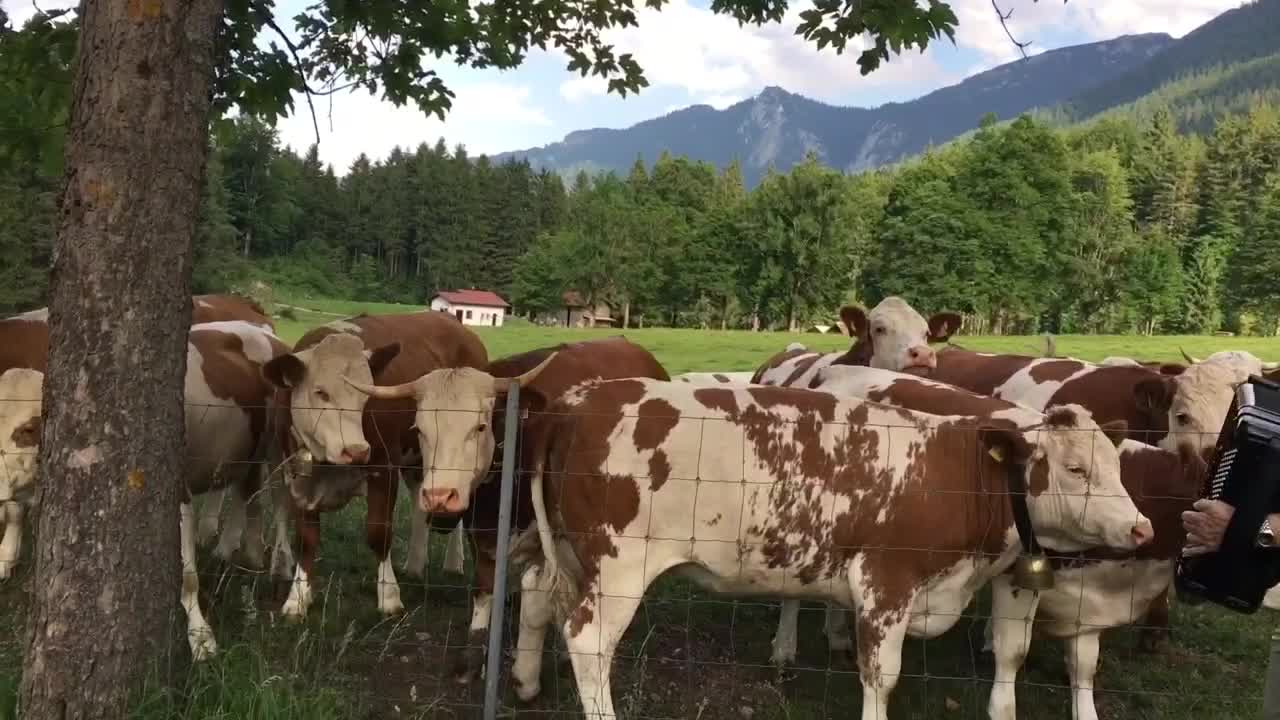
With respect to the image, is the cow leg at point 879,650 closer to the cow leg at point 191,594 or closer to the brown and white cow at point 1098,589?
the brown and white cow at point 1098,589

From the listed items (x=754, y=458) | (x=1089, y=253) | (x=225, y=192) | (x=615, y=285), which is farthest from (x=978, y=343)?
(x=225, y=192)

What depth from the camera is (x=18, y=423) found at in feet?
23.1

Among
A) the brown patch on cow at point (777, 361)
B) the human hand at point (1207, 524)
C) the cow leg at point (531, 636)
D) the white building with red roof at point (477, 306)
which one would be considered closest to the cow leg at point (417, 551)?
the cow leg at point (531, 636)

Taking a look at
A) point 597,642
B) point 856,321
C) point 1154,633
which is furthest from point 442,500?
point 856,321

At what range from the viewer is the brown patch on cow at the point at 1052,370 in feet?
28.4

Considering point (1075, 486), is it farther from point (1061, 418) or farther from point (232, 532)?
point (232, 532)

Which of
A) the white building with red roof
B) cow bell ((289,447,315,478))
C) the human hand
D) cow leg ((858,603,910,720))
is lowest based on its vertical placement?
the white building with red roof

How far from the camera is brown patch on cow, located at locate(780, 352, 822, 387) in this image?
8.97m

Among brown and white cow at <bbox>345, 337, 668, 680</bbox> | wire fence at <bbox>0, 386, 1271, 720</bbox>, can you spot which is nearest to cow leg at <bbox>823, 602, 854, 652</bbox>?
wire fence at <bbox>0, 386, 1271, 720</bbox>

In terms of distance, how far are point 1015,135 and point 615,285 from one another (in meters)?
39.0

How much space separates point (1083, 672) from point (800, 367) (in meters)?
4.26

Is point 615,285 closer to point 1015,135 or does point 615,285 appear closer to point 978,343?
point 1015,135

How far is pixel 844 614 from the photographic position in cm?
671

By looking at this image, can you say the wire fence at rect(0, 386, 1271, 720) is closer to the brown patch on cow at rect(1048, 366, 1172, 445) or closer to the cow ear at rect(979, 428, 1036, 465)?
the cow ear at rect(979, 428, 1036, 465)
